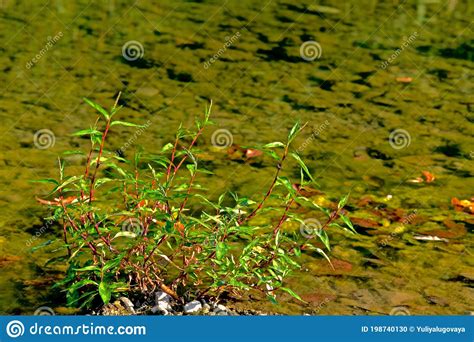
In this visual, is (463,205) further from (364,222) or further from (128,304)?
(128,304)

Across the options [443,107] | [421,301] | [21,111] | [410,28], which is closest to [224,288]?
[421,301]

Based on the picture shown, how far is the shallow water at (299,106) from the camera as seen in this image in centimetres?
523

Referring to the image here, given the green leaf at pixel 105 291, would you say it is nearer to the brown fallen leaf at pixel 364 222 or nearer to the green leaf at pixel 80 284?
the green leaf at pixel 80 284

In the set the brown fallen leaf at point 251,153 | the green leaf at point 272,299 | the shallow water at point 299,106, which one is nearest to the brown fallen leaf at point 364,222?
the shallow water at point 299,106

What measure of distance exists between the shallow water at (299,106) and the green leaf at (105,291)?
1.61ft

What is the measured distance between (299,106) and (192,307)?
3097mm

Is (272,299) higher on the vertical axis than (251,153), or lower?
lower

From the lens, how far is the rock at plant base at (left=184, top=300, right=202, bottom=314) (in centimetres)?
464

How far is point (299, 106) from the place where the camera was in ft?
24.6

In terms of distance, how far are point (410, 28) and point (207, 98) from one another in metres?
2.58

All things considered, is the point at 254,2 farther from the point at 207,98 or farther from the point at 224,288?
the point at 224,288

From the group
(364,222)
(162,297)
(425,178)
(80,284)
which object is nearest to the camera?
(80,284)

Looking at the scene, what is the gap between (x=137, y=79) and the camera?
780 centimetres

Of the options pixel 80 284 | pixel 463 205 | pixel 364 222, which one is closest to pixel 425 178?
pixel 463 205
